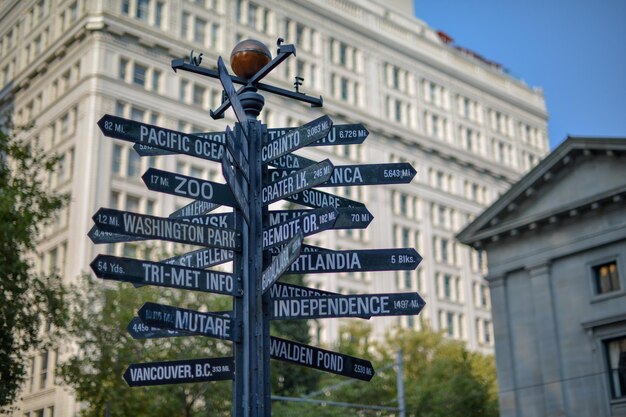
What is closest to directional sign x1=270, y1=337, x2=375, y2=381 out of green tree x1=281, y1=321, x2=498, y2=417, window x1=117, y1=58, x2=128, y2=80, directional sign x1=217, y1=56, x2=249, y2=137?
directional sign x1=217, y1=56, x2=249, y2=137

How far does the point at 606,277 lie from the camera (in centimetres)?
3362

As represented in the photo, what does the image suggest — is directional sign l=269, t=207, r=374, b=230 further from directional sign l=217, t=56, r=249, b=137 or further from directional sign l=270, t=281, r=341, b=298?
directional sign l=217, t=56, r=249, b=137

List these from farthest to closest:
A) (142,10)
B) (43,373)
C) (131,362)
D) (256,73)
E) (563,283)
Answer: (142,10), (43,373), (131,362), (563,283), (256,73)

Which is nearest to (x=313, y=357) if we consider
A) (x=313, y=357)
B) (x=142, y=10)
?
(x=313, y=357)

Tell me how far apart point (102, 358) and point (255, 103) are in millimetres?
31492

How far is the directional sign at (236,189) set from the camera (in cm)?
786

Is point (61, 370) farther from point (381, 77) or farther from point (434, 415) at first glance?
point (381, 77)

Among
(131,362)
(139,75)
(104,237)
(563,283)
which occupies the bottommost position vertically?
(104,237)

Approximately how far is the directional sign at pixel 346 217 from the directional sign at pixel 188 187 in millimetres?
570

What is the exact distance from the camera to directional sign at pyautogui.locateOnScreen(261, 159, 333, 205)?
8156 millimetres

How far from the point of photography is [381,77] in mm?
82625

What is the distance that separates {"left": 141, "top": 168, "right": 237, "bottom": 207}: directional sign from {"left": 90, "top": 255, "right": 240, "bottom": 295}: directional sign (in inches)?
29.3

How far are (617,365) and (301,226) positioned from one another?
27518mm

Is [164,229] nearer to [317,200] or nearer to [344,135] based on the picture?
[317,200]
